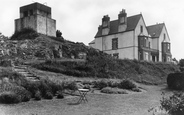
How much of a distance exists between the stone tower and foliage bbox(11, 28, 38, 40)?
1.82 ft

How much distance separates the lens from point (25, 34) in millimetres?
30203

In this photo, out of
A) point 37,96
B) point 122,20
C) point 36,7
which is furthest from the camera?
point 122,20

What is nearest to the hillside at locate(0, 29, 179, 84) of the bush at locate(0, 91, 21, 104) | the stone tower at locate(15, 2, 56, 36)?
the stone tower at locate(15, 2, 56, 36)

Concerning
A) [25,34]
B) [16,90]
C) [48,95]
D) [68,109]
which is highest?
[25,34]

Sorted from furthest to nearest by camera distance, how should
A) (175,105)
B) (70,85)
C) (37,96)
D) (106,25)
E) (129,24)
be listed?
(106,25), (129,24), (70,85), (37,96), (175,105)

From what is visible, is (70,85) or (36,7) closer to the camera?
(70,85)

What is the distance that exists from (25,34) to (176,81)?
18.2m

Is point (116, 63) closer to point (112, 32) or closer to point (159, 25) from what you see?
point (112, 32)

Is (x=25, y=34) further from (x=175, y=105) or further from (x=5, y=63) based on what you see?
(x=175, y=105)

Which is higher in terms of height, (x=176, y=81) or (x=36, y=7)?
(x=36, y=7)

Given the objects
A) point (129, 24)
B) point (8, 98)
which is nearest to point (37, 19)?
point (8, 98)

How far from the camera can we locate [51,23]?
1266 inches

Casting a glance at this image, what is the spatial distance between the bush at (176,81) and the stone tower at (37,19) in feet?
53.3

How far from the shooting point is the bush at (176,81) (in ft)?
74.8
